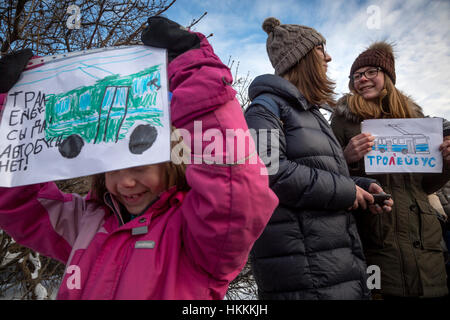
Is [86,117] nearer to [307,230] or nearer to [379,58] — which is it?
[307,230]

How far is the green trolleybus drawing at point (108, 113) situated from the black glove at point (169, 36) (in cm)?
9

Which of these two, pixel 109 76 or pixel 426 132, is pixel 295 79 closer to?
pixel 426 132

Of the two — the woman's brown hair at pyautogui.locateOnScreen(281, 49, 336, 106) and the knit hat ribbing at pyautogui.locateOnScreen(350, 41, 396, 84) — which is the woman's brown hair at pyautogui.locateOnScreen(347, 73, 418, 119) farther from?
the woman's brown hair at pyautogui.locateOnScreen(281, 49, 336, 106)

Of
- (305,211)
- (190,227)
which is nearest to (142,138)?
(190,227)

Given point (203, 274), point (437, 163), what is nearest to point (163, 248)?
point (203, 274)

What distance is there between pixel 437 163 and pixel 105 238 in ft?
6.16

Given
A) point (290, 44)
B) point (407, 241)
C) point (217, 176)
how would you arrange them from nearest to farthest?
point (217, 176) → point (407, 241) → point (290, 44)

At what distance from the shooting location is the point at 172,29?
989mm

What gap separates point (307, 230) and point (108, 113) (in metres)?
0.99

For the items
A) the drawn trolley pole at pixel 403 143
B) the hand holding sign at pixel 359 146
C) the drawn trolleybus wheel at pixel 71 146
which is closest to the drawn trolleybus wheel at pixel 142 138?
the drawn trolleybus wheel at pixel 71 146

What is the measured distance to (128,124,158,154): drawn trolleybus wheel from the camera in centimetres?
85

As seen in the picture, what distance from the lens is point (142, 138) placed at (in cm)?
87
